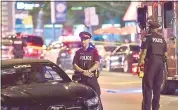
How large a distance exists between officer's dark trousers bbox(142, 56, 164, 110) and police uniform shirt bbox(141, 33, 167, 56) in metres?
0.11

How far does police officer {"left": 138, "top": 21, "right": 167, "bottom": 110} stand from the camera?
9297mm

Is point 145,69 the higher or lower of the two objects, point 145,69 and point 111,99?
the higher

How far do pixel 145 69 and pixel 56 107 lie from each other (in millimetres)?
2912

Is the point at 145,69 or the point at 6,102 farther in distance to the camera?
the point at 145,69

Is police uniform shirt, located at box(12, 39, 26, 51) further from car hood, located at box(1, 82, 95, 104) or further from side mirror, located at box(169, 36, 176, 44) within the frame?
car hood, located at box(1, 82, 95, 104)

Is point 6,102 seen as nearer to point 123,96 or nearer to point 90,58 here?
point 90,58

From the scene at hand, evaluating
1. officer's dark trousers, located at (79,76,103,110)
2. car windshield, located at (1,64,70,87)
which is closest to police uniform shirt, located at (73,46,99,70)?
officer's dark trousers, located at (79,76,103,110)

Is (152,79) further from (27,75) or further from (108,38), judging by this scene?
(108,38)

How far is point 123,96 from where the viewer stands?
546 inches

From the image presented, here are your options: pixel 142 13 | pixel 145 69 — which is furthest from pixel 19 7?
pixel 145 69

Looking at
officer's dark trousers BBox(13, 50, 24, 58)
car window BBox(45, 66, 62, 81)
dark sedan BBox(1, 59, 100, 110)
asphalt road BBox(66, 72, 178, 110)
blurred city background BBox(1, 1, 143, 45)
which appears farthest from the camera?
blurred city background BBox(1, 1, 143, 45)

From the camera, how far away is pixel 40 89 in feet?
24.1

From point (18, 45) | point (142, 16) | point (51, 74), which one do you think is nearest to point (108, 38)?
point (18, 45)

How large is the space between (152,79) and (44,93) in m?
Answer: 2.83
